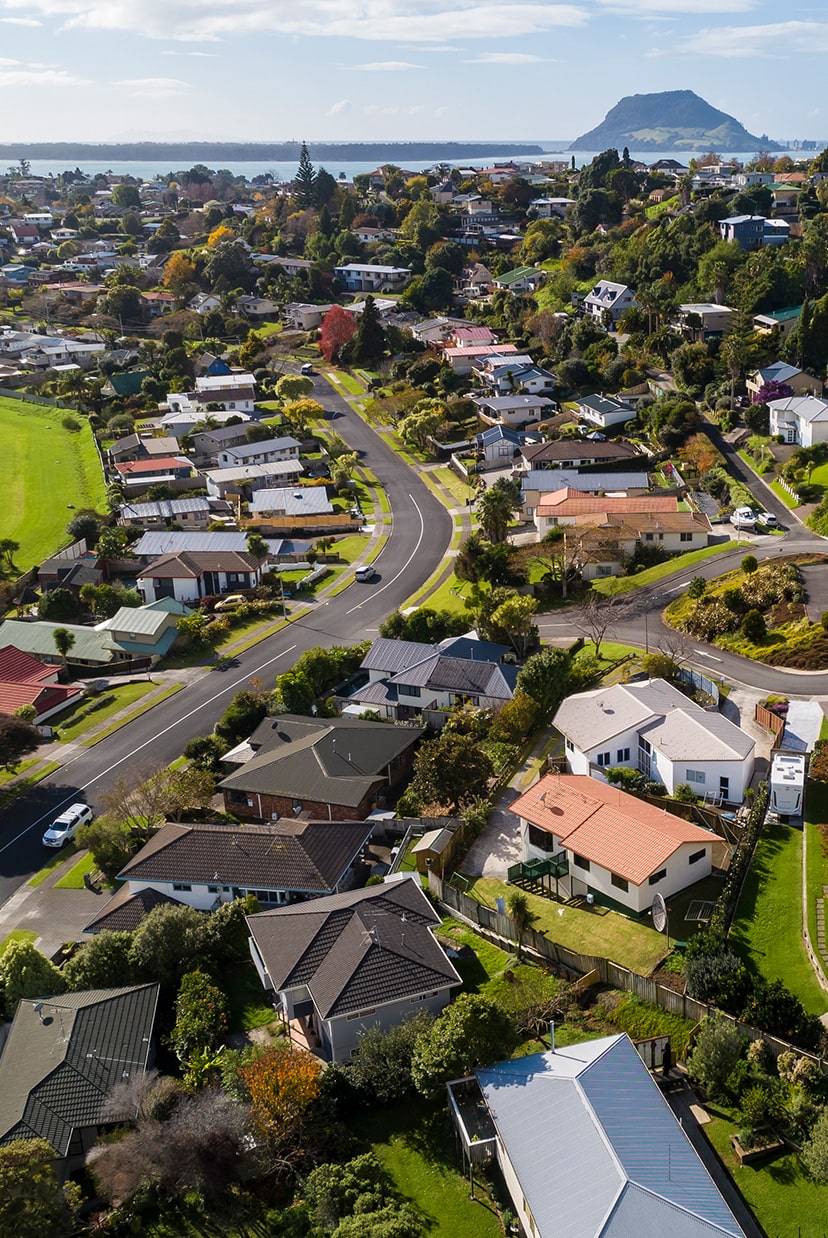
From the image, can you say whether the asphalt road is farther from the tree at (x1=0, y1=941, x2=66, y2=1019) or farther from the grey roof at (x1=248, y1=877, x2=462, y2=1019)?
the grey roof at (x1=248, y1=877, x2=462, y2=1019)

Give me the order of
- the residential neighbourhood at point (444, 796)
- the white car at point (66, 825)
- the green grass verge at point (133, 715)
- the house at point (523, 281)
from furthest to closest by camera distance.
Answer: the house at point (523, 281) < the green grass verge at point (133, 715) < the white car at point (66, 825) < the residential neighbourhood at point (444, 796)

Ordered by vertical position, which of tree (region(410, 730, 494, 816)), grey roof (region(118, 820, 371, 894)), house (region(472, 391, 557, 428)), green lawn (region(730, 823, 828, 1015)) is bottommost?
grey roof (region(118, 820, 371, 894))

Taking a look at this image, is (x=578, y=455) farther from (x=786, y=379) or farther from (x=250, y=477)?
(x=250, y=477)

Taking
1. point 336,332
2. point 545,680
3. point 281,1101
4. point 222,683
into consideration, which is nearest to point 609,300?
point 336,332

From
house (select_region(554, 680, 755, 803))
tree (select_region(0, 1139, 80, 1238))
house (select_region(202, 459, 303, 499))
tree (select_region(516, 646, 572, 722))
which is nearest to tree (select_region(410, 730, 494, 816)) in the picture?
house (select_region(554, 680, 755, 803))

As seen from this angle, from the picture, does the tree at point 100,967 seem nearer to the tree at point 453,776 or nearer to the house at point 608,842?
the tree at point 453,776

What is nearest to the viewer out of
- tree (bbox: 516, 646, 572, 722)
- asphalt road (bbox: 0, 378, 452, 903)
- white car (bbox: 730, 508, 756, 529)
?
tree (bbox: 516, 646, 572, 722)

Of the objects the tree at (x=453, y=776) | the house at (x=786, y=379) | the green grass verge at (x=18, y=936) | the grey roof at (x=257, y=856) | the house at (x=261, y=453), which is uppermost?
the house at (x=786, y=379)

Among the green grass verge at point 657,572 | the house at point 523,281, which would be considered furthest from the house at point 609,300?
the green grass verge at point 657,572
